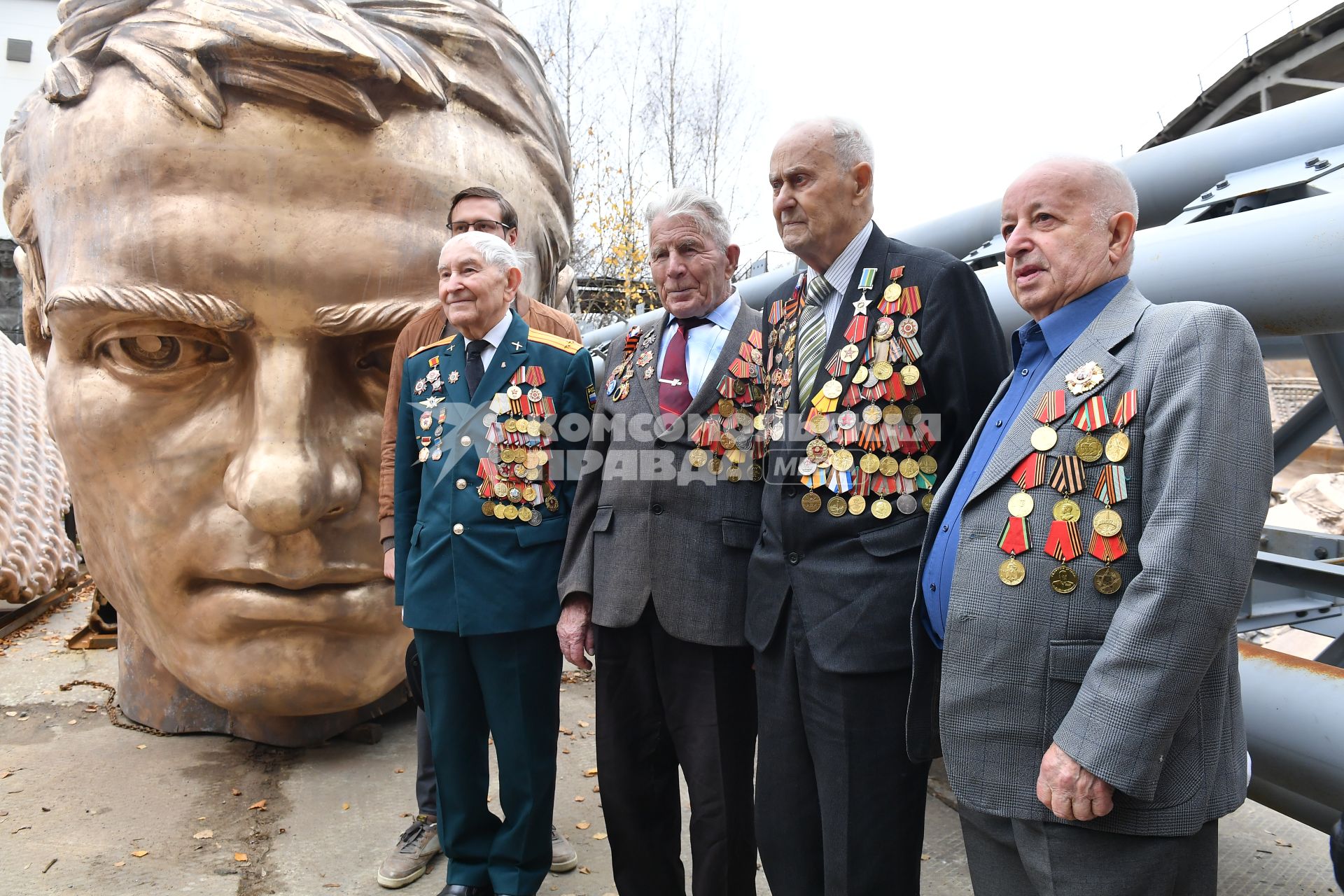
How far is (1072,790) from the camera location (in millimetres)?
1151

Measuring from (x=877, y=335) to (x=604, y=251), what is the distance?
12916 mm

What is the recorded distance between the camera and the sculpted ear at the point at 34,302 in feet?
10.2

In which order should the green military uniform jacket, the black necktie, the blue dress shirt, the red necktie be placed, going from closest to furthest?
1. the blue dress shirt
2. the red necktie
3. the green military uniform jacket
4. the black necktie

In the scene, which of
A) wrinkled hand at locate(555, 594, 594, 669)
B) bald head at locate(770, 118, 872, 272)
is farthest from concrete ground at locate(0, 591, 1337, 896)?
bald head at locate(770, 118, 872, 272)

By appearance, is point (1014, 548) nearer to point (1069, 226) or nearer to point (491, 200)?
point (1069, 226)

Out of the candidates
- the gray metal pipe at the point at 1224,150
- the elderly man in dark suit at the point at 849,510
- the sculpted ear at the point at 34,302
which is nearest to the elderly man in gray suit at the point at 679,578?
the elderly man in dark suit at the point at 849,510

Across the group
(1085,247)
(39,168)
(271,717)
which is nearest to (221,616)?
(271,717)

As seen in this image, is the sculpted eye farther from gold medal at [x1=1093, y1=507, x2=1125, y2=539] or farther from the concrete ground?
gold medal at [x1=1093, y1=507, x2=1125, y2=539]

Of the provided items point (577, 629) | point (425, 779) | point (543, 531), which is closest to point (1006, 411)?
point (577, 629)

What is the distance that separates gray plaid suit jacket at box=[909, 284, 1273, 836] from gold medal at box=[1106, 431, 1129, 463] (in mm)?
14

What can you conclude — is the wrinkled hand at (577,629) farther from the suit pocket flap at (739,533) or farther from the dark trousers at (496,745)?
the suit pocket flap at (739,533)

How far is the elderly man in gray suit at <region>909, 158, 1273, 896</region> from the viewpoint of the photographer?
1118 mm

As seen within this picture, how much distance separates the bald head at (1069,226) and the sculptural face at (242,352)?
1944mm

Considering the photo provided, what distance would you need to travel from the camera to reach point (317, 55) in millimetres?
2635
